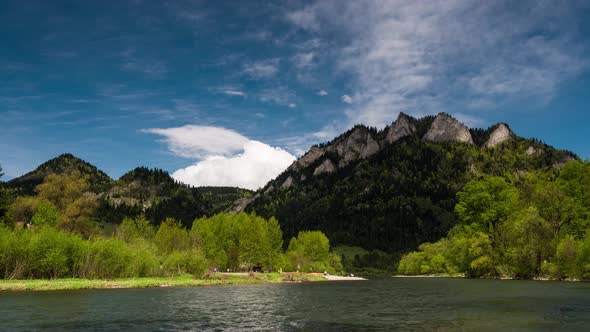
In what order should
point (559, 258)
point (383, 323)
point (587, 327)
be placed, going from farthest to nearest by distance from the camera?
point (559, 258), point (383, 323), point (587, 327)

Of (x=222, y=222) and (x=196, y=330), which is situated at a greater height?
(x=222, y=222)

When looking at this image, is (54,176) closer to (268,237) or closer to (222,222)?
(222,222)

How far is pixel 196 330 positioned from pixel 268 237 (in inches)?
4750

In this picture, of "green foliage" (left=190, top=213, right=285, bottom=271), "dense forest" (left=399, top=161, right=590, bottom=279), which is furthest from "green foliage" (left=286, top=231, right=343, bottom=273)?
"dense forest" (left=399, top=161, right=590, bottom=279)

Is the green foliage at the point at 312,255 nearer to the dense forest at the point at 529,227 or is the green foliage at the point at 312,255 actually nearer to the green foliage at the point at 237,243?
the green foliage at the point at 237,243

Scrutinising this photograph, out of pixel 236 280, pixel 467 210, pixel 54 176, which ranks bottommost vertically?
pixel 236 280

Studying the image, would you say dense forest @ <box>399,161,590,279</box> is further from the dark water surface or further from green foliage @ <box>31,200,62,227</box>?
green foliage @ <box>31,200,62,227</box>

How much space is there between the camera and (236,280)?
9825 centimetres

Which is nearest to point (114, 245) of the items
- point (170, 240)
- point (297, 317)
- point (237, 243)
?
point (170, 240)

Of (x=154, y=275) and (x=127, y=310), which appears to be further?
(x=154, y=275)

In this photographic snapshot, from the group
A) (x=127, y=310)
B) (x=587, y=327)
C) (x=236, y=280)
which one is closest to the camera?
(x=587, y=327)

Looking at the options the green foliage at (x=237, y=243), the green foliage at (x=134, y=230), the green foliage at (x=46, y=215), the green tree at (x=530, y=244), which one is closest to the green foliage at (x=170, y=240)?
the green foliage at (x=237, y=243)

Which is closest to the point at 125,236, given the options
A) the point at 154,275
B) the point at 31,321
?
the point at 154,275

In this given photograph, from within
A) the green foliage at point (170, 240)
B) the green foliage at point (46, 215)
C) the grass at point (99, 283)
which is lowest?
the grass at point (99, 283)
